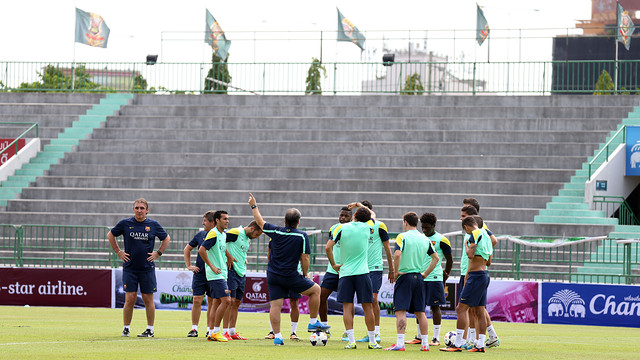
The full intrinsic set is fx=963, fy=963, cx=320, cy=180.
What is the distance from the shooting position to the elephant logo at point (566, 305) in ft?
64.1

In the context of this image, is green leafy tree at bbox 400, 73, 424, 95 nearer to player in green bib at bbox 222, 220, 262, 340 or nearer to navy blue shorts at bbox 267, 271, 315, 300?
player in green bib at bbox 222, 220, 262, 340

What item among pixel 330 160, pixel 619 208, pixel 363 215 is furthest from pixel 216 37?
pixel 363 215

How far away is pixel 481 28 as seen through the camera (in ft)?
113

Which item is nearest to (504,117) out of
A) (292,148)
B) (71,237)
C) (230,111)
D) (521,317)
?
(292,148)

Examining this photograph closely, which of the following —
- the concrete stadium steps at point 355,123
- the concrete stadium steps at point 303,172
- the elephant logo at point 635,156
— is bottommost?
the concrete stadium steps at point 303,172

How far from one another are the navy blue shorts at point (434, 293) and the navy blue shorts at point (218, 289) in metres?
2.82

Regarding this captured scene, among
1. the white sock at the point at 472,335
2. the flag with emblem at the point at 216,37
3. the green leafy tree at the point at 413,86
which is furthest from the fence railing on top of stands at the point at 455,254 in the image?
the flag with emblem at the point at 216,37

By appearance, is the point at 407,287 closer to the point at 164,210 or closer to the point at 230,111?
the point at 164,210

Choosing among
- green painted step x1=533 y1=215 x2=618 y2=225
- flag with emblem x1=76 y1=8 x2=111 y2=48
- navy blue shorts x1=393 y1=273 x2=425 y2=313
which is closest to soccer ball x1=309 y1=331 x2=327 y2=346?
navy blue shorts x1=393 y1=273 x2=425 y2=313

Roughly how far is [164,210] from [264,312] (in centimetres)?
673

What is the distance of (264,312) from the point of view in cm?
2109

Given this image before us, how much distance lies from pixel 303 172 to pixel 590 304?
1087 cm

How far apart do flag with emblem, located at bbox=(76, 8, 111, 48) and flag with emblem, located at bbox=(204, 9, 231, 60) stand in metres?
4.02

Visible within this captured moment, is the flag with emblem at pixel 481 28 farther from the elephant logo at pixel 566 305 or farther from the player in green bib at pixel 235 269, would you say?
the player in green bib at pixel 235 269
